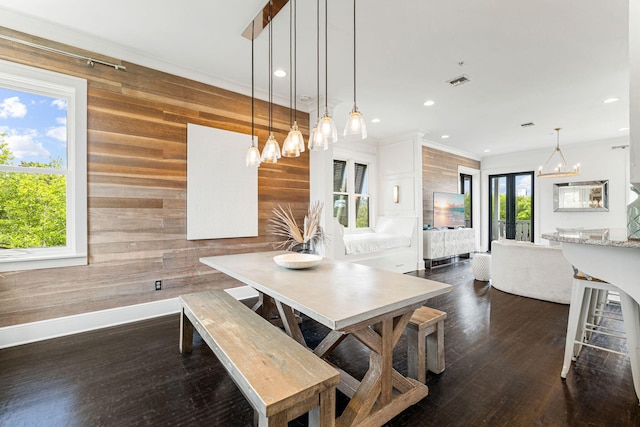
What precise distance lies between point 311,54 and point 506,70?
7.23ft

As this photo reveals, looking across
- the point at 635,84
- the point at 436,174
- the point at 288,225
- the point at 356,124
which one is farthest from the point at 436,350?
the point at 436,174

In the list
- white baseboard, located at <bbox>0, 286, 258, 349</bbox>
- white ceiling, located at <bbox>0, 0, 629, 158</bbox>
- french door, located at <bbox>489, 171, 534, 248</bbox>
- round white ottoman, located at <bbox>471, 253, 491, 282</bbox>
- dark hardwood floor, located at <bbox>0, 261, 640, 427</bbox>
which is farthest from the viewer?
french door, located at <bbox>489, 171, 534, 248</bbox>

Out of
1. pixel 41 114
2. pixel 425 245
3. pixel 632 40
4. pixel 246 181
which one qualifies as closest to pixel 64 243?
pixel 41 114

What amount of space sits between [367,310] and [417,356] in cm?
95

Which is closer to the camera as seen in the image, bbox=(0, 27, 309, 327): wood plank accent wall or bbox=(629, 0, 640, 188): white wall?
bbox=(629, 0, 640, 188): white wall

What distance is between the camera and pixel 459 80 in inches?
137

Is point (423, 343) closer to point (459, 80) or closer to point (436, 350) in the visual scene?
point (436, 350)

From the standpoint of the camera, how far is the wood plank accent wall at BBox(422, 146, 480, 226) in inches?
245

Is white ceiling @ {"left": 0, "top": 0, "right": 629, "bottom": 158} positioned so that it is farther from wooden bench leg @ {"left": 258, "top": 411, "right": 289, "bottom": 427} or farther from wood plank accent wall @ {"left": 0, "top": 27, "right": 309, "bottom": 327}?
wooden bench leg @ {"left": 258, "top": 411, "right": 289, "bottom": 427}

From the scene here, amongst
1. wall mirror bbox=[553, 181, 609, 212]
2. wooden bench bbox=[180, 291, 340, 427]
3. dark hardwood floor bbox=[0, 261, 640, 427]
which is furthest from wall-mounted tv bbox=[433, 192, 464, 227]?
wooden bench bbox=[180, 291, 340, 427]

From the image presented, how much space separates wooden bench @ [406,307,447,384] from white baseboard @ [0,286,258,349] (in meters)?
2.55

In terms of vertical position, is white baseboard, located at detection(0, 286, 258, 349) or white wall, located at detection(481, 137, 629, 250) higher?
white wall, located at detection(481, 137, 629, 250)

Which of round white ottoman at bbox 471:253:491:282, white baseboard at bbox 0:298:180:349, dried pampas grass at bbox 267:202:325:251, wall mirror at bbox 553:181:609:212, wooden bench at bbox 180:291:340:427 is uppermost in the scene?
wall mirror at bbox 553:181:609:212

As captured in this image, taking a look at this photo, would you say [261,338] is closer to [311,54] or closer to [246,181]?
[246,181]
